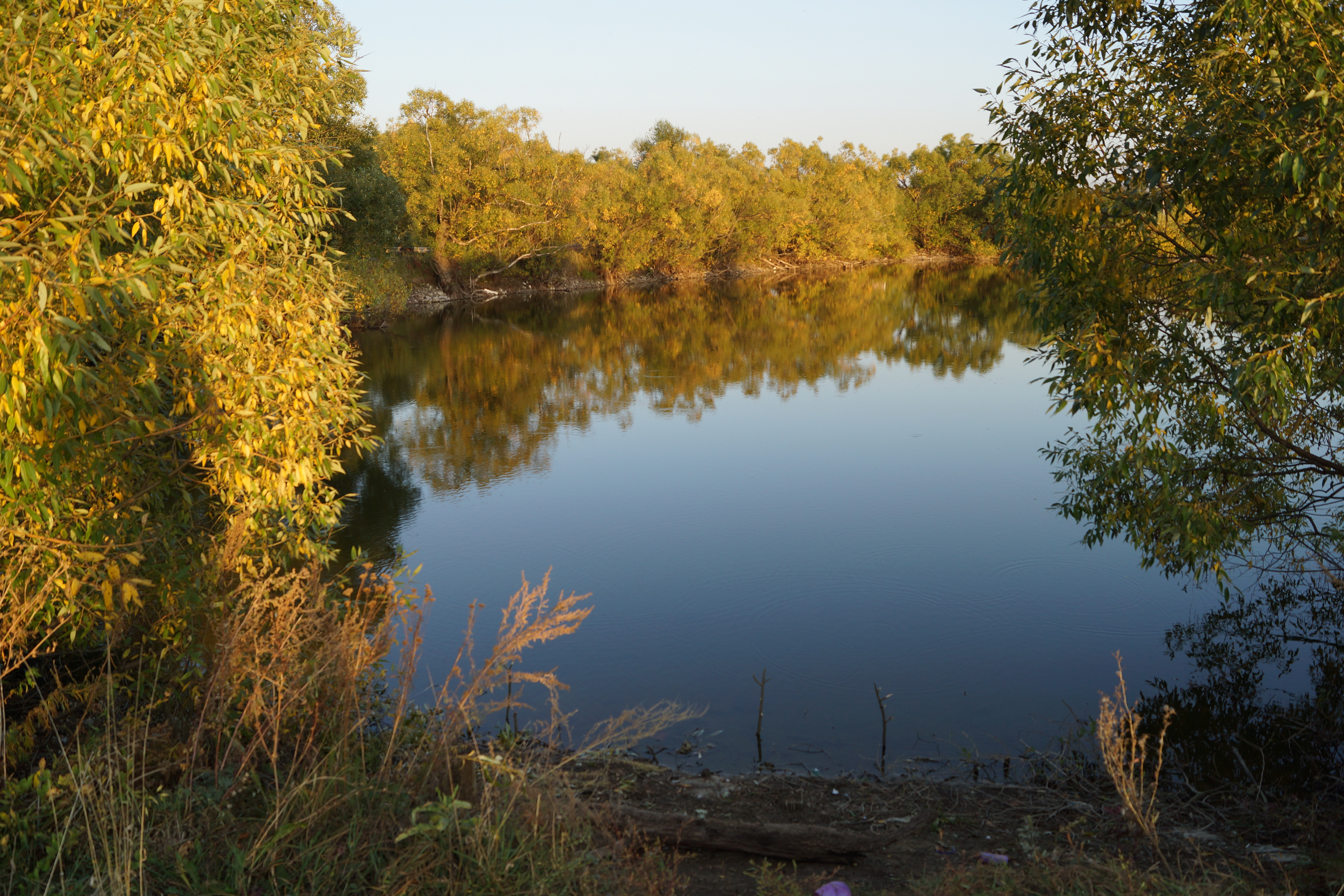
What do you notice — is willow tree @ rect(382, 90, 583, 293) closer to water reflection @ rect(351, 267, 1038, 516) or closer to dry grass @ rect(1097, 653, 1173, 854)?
water reflection @ rect(351, 267, 1038, 516)

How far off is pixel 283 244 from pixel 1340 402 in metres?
9.88

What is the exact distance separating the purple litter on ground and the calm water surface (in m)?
2.98

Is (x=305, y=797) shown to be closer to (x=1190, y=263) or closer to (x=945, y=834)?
(x=945, y=834)

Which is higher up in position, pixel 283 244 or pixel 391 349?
pixel 391 349

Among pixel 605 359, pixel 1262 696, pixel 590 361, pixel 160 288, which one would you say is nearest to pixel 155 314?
pixel 160 288

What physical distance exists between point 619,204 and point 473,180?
12.8 meters

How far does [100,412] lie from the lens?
5.26 meters

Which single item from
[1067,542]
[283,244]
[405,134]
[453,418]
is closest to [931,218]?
[405,134]

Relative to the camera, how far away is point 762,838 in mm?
5621

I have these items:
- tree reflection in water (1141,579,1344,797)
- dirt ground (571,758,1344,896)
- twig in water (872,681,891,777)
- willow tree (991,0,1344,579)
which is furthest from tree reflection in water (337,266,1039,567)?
tree reflection in water (1141,579,1344,797)

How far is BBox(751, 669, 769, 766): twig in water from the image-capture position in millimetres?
8078

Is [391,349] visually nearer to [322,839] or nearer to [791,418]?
[791,418]

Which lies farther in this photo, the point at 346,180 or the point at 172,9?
the point at 346,180

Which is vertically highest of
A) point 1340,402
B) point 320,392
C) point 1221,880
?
point 1340,402
